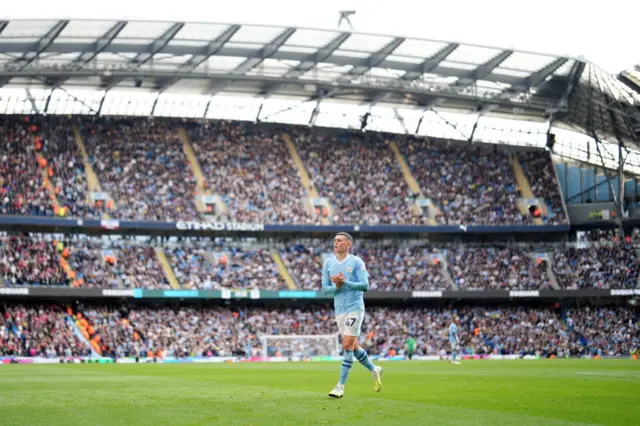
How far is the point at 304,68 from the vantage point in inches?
2215

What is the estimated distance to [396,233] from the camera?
6762 centimetres

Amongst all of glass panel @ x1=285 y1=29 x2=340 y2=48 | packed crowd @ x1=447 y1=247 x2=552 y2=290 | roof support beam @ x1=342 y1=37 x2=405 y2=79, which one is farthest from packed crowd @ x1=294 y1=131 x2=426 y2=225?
glass panel @ x1=285 y1=29 x2=340 y2=48

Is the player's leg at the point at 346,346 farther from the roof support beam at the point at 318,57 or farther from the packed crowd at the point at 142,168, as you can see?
the packed crowd at the point at 142,168

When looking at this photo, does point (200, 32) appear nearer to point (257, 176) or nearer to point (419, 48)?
point (419, 48)

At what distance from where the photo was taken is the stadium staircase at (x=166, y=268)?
191 ft

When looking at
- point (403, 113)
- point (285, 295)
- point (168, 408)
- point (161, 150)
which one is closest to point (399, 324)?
point (285, 295)

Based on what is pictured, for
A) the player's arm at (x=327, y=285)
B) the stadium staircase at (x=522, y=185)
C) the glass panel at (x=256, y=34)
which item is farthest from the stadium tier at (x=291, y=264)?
the player's arm at (x=327, y=285)

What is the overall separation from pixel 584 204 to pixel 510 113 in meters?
12.4

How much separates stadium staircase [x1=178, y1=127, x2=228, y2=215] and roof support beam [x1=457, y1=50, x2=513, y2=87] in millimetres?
19511

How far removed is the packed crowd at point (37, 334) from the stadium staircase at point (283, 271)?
49.8 ft

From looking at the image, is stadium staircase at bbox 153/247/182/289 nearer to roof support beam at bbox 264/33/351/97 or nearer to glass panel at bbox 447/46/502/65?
roof support beam at bbox 264/33/351/97

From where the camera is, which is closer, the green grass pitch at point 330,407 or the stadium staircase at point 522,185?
the green grass pitch at point 330,407

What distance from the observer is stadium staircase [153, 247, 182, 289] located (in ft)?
191

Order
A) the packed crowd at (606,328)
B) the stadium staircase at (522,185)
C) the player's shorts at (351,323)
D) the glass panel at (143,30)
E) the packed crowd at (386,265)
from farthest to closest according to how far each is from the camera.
A: 1. the stadium staircase at (522,185)
2. the packed crowd at (386,265)
3. the packed crowd at (606,328)
4. the glass panel at (143,30)
5. the player's shorts at (351,323)
